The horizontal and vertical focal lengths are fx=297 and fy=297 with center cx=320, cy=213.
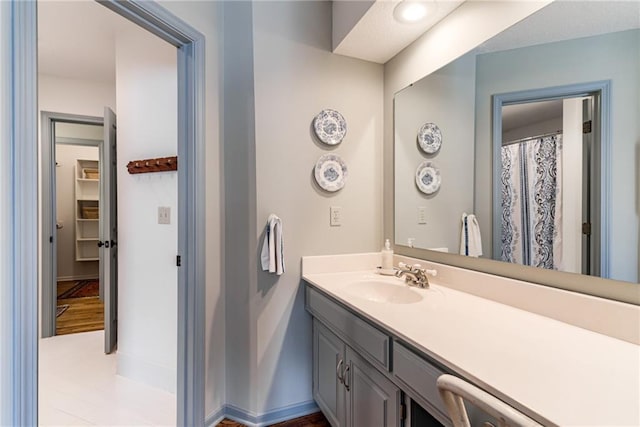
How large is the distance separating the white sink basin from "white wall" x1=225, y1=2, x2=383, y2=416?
0.31 meters

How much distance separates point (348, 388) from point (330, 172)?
116 cm

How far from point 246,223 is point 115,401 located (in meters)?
1.50

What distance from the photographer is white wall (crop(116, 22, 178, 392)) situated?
6.61ft

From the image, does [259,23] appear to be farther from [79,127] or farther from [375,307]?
[79,127]

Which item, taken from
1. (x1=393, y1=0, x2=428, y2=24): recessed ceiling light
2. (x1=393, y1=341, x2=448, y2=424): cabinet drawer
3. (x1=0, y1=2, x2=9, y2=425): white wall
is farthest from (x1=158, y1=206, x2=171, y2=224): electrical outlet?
(x1=393, y1=0, x2=428, y2=24): recessed ceiling light

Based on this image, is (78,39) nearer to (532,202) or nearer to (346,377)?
(346,377)

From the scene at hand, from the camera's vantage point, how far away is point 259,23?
1661mm

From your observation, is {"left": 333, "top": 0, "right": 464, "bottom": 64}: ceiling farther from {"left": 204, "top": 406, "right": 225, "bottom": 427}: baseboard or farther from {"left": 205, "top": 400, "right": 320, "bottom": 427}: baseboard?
{"left": 204, "top": 406, "right": 225, "bottom": 427}: baseboard

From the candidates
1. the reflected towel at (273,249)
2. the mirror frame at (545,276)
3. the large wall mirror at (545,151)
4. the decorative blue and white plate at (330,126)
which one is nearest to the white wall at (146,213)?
the reflected towel at (273,249)

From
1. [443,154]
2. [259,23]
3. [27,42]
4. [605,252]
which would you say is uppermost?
[259,23]

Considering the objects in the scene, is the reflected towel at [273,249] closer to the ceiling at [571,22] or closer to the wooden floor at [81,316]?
the ceiling at [571,22]

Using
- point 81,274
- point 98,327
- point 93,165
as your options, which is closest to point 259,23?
point 98,327

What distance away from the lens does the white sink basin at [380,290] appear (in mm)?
1560

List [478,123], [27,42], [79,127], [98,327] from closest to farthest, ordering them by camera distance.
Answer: [27,42] → [478,123] → [98,327] → [79,127]
